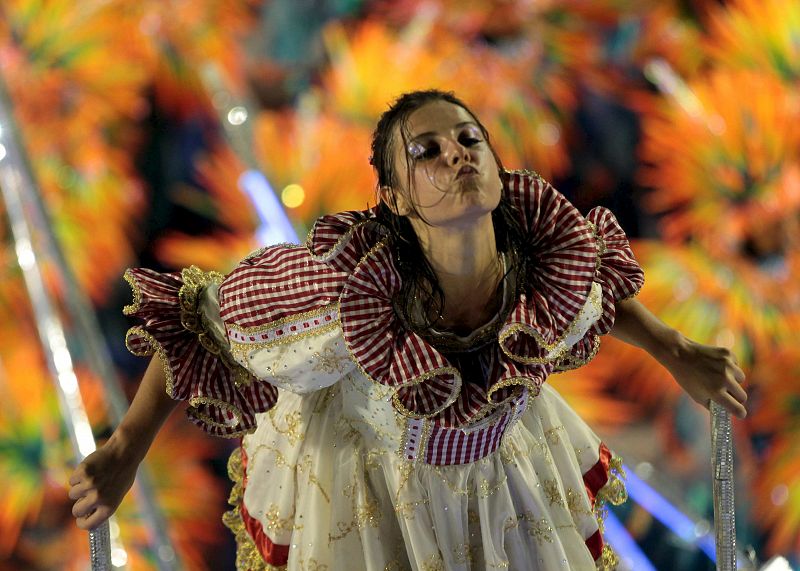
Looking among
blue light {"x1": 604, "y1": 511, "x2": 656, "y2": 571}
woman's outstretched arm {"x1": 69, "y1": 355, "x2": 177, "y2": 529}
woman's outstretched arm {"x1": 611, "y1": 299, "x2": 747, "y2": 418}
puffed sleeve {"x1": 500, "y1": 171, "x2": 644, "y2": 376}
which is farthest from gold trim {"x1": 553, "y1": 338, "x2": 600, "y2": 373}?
blue light {"x1": 604, "y1": 511, "x2": 656, "y2": 571}

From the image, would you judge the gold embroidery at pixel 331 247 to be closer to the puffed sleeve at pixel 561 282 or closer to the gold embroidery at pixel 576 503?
the puffed sleeve at pixel 561 282

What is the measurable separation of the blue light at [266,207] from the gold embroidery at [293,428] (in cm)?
Answer: 112

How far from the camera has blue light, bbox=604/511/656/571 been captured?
195 cm

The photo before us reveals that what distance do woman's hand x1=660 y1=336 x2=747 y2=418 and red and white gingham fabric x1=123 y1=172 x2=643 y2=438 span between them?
0.47 ft

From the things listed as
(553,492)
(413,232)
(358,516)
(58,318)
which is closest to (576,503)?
(553,492)

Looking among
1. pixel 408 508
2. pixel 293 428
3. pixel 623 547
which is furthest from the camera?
pixel 623 547

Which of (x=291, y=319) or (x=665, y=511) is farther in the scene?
(x=665, y=511)

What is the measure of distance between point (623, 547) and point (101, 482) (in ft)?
4.40

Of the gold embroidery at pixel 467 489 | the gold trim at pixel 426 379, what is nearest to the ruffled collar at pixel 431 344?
the gold trim at pixel 426 379

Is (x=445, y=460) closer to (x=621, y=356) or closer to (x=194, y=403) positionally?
(x=194, y=403)

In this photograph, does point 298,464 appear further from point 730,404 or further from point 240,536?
point 730,404

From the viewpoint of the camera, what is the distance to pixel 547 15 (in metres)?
2.42

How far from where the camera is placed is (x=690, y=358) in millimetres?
1141

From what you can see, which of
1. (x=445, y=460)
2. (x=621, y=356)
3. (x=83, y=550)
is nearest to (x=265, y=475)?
(x=445, y=460)
